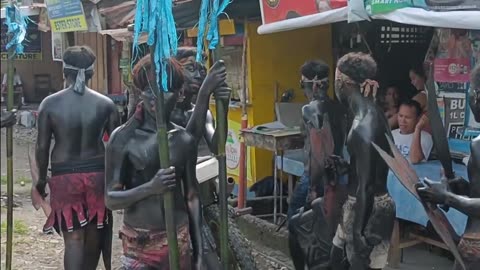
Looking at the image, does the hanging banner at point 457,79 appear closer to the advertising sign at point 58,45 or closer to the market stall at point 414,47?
the market stall at point 414,47

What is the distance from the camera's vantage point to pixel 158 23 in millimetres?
3027

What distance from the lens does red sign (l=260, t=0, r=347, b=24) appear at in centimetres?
573

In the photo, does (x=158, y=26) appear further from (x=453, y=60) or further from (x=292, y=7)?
(x=453, y=60)

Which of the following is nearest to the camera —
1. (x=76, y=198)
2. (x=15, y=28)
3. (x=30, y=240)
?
(x=15, y=28)

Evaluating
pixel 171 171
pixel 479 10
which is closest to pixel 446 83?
pixel 479 10

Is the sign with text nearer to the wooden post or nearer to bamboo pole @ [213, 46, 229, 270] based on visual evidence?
the wooden post

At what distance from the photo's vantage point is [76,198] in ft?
16.3

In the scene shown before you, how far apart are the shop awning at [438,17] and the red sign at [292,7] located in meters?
0.70

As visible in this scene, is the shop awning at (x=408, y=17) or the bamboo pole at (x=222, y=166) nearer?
the bamboo pole at (x=222, y=166)

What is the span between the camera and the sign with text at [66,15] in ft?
35.6

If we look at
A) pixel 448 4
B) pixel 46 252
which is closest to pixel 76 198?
pixel 46 252

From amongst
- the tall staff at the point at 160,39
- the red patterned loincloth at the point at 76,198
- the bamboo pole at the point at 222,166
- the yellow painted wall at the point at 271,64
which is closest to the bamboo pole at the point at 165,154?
the tall staff at the point at 160,39

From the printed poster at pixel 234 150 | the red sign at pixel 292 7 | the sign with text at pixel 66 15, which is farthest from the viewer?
the sign with text at pixel 66 15

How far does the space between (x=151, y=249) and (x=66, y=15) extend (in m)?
8.47
